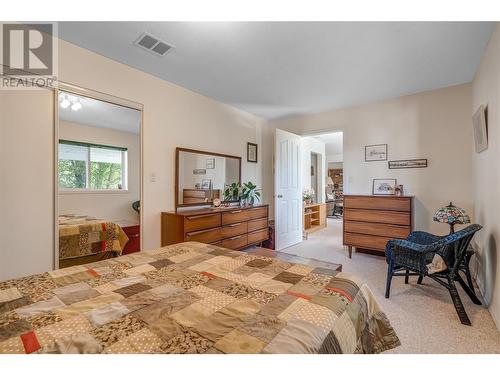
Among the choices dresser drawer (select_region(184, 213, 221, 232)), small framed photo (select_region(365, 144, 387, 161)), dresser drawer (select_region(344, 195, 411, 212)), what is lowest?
dresser drawer (select_region(184, 213, 221, 232))

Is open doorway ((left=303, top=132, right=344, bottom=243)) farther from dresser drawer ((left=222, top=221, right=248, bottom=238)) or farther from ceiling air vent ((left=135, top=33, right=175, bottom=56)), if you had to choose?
ceiling air vent ((left=135, top=33, right=175, bottom=56))

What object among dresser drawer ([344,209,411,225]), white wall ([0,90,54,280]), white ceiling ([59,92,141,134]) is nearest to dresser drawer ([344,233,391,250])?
dresser drawer ([344,209,411,225])

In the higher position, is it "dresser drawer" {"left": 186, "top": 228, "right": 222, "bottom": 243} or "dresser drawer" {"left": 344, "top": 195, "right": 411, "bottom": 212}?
"dresser drawer" {"left": 344, "top": 195, "right": 411, "bottom": 212}

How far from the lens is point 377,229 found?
3.50 metres

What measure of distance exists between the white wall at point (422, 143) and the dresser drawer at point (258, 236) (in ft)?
5.40

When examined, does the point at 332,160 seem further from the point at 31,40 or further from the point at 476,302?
the point at 31,40

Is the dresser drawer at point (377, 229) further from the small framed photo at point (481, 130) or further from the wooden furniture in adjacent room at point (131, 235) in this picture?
the wooden furniture in adjacent room at point (131, 235)

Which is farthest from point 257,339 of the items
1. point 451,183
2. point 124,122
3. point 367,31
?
point 451,183

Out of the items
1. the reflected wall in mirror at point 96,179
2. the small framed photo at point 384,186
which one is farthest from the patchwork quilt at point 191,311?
the small framed photo at point 384,186

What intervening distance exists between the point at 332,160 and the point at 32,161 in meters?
9.73

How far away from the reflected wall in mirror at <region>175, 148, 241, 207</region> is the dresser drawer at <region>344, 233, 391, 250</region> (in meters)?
2.08

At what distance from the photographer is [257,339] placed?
80 centimetres

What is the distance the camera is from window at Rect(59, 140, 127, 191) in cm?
240

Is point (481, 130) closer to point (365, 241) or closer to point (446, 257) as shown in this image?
point (446, 257)
